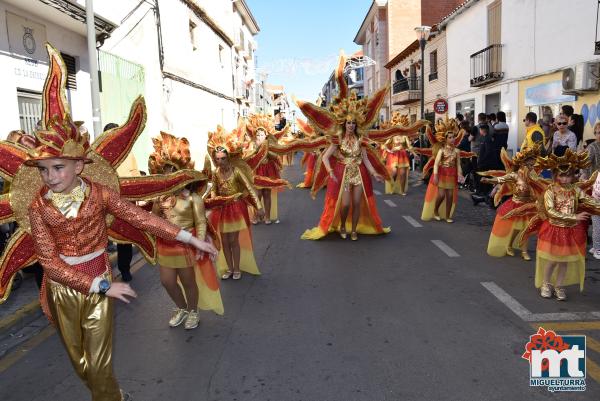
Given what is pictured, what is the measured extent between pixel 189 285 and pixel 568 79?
12.5 m

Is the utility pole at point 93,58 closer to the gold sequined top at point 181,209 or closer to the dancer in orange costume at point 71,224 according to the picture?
the gold sequined top at point 181,209

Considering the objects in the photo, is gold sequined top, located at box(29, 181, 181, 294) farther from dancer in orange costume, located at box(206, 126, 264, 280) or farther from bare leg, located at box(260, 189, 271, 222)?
bare leg, located at box(260, 189, 271, 222)

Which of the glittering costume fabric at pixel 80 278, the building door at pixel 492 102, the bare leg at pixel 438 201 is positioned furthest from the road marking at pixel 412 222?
the building door at pixel 492 102

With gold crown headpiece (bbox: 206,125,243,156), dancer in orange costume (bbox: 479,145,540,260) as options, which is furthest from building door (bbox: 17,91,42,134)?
dancer in orange costume (bbox: 479,145,540,260)

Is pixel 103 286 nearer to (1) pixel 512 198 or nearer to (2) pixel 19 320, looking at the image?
(2) pixel 19 320

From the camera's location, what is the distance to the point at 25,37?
10109 millimetres

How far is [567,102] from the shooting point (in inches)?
545

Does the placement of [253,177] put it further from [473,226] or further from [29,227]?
[473,226]

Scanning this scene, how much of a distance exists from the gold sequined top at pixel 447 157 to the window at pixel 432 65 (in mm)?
19546

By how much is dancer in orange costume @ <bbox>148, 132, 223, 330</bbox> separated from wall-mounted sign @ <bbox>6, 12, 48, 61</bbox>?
7.35m

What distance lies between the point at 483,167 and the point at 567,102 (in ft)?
14.2

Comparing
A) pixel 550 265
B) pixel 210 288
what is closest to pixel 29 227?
pixel 210 288

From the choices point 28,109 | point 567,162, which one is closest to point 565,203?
point 567,162

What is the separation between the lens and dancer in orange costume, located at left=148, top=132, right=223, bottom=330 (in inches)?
168
